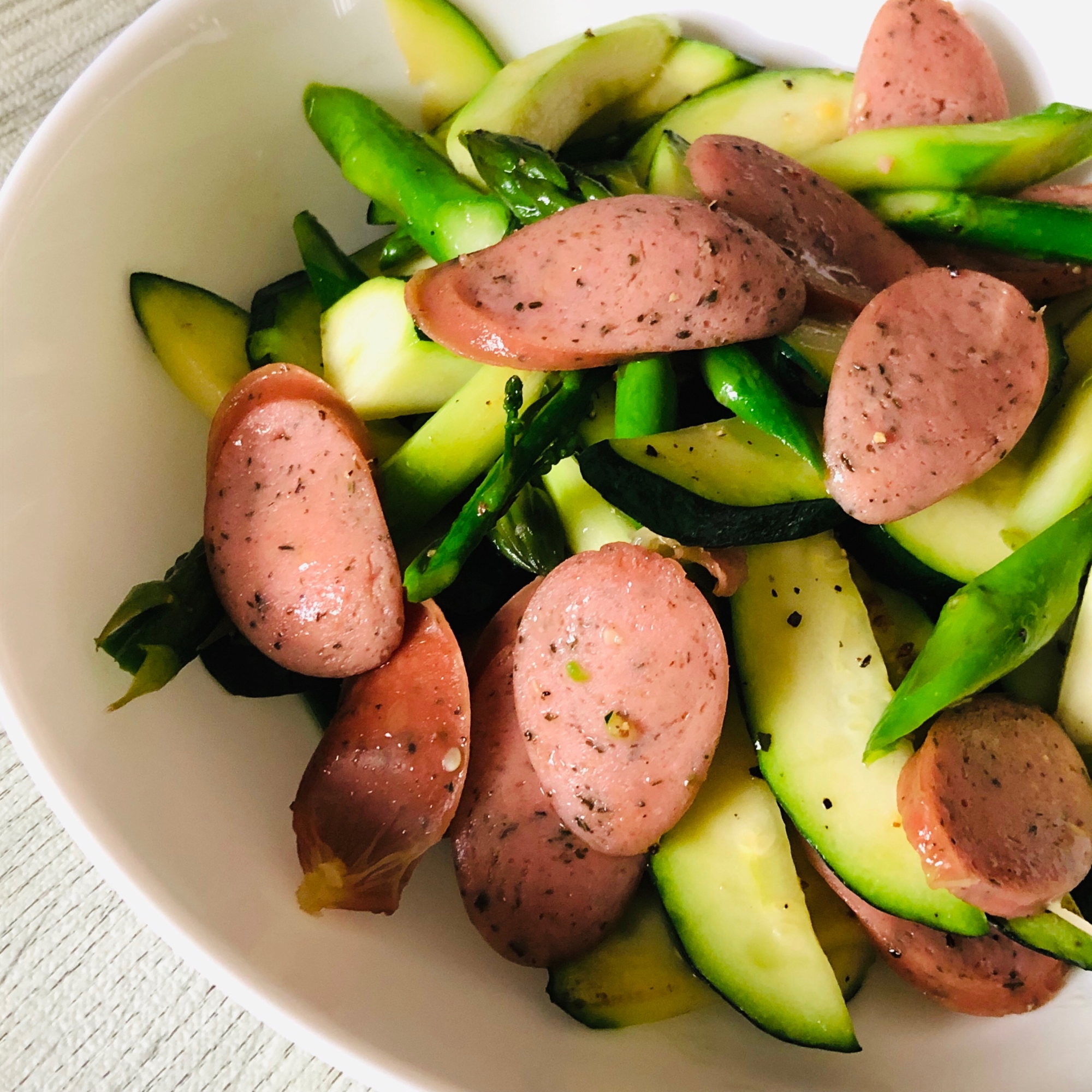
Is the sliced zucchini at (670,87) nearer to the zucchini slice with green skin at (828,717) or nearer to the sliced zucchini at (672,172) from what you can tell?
the sliced zucchini at (672,172)

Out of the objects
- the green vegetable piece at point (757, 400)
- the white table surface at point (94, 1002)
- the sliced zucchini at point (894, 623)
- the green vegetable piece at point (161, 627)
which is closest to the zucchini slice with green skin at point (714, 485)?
the green vegetable piece at point (757, 400)

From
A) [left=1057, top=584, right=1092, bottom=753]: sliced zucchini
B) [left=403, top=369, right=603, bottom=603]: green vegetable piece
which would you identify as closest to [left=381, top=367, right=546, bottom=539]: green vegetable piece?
[left=403, top=369, right=603, bottom=603]: green vegetable piece

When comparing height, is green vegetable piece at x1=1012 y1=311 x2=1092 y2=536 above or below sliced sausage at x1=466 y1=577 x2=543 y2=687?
below

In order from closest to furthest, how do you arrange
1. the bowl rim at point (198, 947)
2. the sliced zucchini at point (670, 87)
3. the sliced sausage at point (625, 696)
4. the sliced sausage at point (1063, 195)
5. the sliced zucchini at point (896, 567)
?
1. the bowl rim at point (198, 947)
2. the sliced sausage at point (625, 696)
3. the sliced zucchini at point (896, 567)
4. the sliced sausage at point (1063, 195)
5. the sliced zucchini at point (670, 87)

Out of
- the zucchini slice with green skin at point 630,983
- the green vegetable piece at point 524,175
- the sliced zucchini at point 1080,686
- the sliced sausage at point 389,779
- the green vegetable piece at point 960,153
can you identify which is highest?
the green vegetable piece at point 524,175

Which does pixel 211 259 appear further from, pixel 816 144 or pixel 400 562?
pixel 816 144

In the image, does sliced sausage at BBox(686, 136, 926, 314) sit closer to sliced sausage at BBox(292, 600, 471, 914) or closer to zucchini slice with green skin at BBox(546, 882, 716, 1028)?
sliced sausage at BBox(292, 600, 471, 914)
